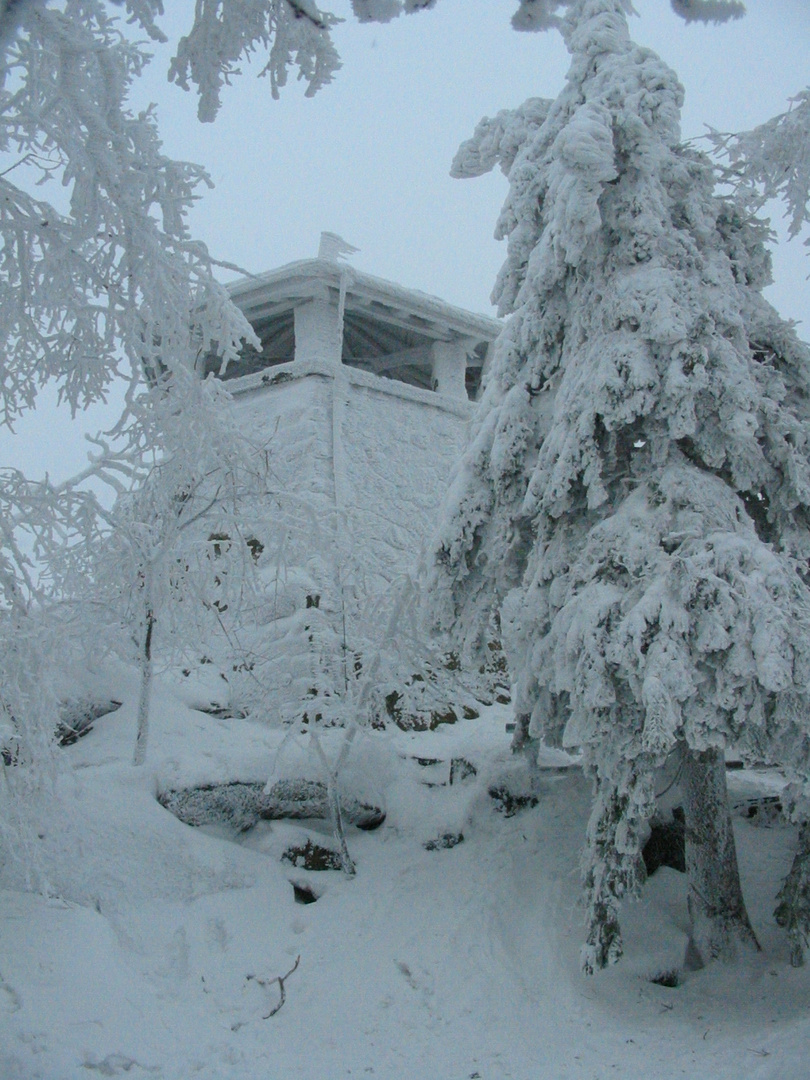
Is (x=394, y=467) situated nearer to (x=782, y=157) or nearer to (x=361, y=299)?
(x=361, y=299)

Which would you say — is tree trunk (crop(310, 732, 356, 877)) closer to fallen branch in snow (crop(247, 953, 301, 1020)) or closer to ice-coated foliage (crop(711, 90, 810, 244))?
fallen branch in snow (crop(247, 953, 301, 1020))

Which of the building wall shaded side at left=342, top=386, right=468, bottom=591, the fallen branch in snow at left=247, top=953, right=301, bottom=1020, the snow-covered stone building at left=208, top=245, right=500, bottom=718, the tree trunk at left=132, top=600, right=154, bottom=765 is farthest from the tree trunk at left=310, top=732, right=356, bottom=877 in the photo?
the building wall shaded side at left=342, top=386, right=468, bottom=591

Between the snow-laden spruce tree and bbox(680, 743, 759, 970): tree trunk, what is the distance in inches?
0.7

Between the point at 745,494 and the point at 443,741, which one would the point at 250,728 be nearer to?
the point at 443,741

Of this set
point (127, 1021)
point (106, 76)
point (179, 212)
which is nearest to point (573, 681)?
point (127, 1021)

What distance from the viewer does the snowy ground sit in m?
5.29

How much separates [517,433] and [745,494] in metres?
2.09

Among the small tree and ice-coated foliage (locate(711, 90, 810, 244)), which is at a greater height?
ice-coated foliage (locate(711, 90, 810, 244))

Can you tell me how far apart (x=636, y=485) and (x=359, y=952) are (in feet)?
15.2

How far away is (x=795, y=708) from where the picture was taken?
559 centimetres

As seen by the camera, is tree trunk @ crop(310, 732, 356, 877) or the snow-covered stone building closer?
tree trunk @ crop(310, 732, 356, 877)

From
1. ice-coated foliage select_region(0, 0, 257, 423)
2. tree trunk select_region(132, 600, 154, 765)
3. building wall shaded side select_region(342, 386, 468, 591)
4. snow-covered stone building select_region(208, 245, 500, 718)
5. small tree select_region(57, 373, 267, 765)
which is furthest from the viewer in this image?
building wall shaded side select_region(342, 386, 468, 591)

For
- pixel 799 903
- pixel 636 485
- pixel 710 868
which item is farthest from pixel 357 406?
pixel 799 903

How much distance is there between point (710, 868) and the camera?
6.63 meters
